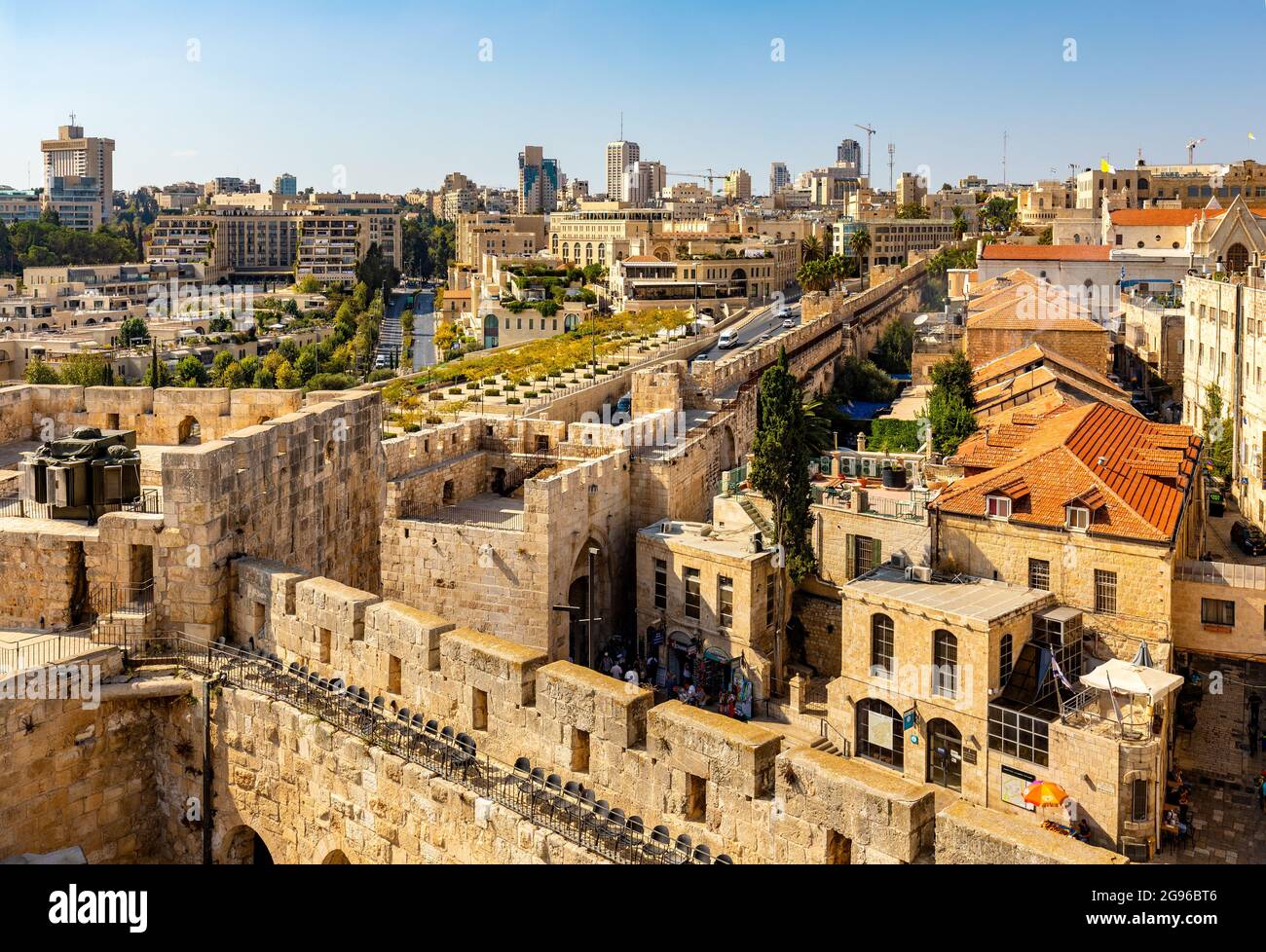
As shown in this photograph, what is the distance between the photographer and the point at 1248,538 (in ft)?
79.9

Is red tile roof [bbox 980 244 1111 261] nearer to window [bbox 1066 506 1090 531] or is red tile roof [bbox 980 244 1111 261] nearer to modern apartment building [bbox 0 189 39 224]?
window [bbox 1066 506 1090 531]

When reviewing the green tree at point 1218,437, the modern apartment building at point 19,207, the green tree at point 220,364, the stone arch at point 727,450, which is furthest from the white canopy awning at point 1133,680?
the modern apartment building at point 19,207

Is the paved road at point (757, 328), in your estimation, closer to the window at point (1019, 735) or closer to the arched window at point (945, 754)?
the arched window at point (945, 754)

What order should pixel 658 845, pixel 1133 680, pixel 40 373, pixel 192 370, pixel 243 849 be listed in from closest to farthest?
pixel 658 845 < pixel 243 849 < pixel 1133 680 < pixel 40 373 < pixel 192 370

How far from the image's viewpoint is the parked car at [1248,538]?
942 inches

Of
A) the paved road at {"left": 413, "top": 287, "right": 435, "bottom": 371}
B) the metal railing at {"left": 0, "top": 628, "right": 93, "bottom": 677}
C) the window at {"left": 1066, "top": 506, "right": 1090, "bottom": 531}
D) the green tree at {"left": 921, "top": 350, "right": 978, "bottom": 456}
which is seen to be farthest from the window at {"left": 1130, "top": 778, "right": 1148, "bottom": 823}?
the paved road at {"left": 413, "top": 287, "right": 435, "bottom": 371}

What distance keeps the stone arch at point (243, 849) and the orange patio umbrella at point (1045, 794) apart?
1073 centimetres

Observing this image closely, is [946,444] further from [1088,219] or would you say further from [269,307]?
[269,307]

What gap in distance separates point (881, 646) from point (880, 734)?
132 centimetres

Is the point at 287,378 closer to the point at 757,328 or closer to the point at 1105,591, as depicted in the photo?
the point at 757,328

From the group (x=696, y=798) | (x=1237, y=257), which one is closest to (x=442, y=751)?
(x=696, y=798)

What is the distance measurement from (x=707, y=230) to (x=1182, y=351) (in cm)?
10023

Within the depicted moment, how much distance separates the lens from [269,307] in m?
117
